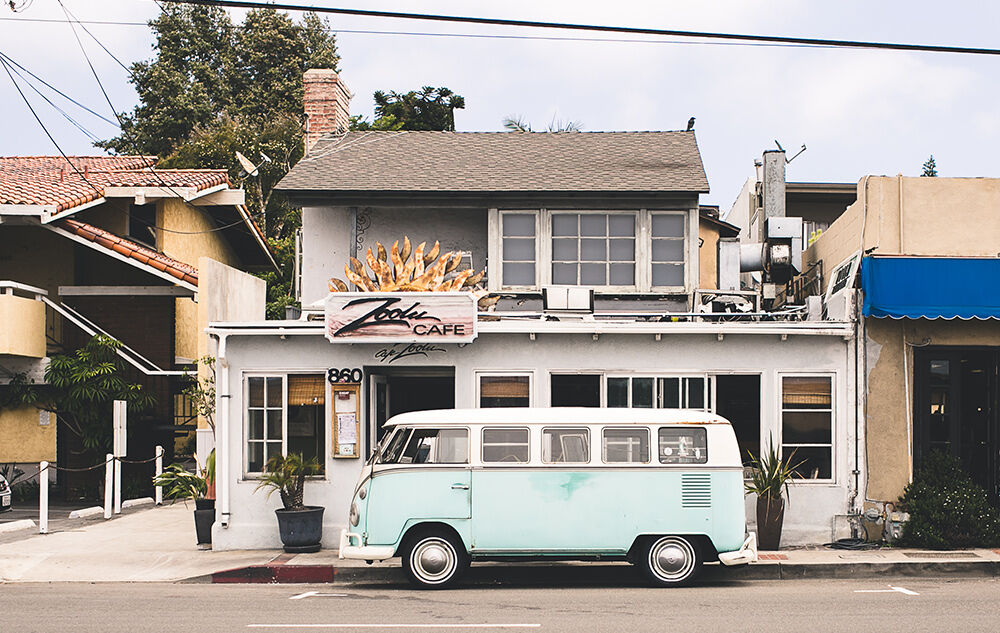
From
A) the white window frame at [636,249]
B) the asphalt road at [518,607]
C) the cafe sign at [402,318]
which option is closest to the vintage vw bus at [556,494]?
the asphalt road at [518,607]

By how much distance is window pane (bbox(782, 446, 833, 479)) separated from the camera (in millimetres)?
15406

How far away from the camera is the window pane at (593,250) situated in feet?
61.1

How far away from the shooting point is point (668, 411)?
42.4 feet

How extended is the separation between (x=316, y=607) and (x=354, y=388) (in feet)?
15.9

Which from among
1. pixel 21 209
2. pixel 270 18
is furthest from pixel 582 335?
pixel 270 18

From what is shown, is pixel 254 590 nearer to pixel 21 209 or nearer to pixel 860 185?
pixel 860 185

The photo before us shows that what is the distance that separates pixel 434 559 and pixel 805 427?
6.00 m

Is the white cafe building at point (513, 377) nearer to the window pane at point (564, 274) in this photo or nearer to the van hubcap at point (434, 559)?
the window pane at point (564, 274)

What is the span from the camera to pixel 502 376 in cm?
1577

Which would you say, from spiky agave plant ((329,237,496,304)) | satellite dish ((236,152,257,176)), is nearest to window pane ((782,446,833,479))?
spiky agave plant ((329,237,496,304))

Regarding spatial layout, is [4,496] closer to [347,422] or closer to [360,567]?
[347,422]

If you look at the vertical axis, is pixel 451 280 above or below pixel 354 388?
above

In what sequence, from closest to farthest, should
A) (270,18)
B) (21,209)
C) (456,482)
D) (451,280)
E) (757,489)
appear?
(456,482), (757,489), (451,280), (21,209), (270,18)

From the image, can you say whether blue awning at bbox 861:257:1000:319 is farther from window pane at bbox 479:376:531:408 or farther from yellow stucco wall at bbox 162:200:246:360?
yellow stucco wall at bbox 162:200:246:360
